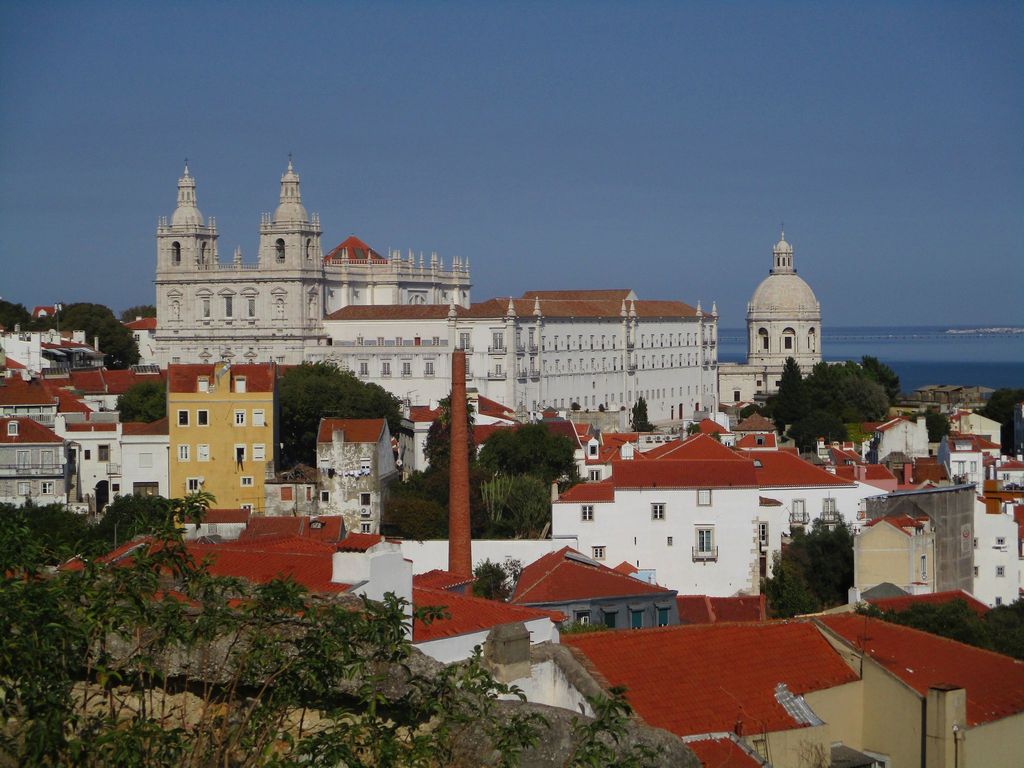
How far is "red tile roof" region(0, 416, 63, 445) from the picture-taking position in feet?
156

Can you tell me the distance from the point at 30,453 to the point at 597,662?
119ft

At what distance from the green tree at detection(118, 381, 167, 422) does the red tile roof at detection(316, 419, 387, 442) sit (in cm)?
1152

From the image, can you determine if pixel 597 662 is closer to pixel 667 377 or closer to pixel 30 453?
pixel 30 453

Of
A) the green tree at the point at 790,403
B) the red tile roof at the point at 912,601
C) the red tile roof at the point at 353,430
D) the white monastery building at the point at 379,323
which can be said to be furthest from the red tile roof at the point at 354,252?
the red tile roof at the point at 912,601

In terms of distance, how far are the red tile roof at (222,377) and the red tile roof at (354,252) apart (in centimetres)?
4431

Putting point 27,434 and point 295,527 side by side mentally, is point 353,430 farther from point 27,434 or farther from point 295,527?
point 27,434

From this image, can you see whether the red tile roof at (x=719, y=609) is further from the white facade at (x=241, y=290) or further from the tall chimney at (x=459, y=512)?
the white facade at (x=241, y=290)

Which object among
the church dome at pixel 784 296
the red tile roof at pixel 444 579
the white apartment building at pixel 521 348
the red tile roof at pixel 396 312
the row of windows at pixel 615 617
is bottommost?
the row of windows at pixel 615 617

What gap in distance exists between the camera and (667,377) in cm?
9788

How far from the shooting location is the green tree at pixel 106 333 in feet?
282

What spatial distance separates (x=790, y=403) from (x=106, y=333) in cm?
3336

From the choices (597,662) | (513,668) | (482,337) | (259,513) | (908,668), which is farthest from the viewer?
(482,337)

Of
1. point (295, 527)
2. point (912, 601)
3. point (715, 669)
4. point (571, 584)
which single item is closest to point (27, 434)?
point (295, 527)

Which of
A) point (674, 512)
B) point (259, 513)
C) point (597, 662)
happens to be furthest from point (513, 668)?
point (259, 513)
